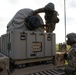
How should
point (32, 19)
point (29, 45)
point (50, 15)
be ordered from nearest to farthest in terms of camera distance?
1. point (29, 45)
2. point (32, 19)
3. point (50, 15)

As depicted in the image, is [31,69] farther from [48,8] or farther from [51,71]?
[48,8]

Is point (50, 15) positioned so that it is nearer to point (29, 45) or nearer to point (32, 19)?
point (32, 19)

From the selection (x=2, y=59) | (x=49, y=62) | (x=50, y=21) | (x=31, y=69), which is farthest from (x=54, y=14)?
(x=2, y=59)

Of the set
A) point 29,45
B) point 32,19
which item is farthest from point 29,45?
point 32,19

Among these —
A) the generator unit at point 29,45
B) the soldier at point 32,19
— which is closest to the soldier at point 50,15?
the soldier at point 32,19

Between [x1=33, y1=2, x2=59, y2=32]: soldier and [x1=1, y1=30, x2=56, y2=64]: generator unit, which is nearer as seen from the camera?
Answer: [x1=1, y1=30, x2=56, y2=64]: generator unit

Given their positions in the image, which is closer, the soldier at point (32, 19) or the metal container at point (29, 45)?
the metal container at point (29, 45)

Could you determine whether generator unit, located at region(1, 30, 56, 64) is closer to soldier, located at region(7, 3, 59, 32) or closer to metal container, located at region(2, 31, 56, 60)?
metal container, located at region(2, 31, 56, 60)

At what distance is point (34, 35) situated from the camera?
13.3ft

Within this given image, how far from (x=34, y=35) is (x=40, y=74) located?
0.94m

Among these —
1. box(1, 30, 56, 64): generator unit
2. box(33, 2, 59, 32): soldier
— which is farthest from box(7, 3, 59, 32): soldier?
box(1, 30, 56, 64): generator unit

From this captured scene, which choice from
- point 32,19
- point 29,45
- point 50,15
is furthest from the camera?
point 50,15

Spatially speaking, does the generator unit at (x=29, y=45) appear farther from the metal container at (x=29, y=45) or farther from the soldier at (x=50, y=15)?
the soldier at (x=50, y=15)

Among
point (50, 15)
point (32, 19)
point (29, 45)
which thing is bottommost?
point (29, 45)
